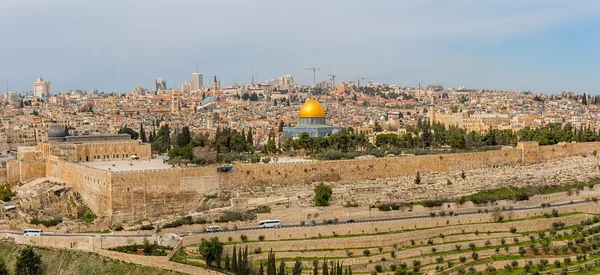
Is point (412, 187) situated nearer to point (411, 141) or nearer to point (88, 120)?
point (411, 141)

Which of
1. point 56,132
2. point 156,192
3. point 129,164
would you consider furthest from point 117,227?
point 56,132

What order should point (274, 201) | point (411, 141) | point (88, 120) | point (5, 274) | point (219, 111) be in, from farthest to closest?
point (219, 111) → point (88, 120) → point (411, 141) → point (274, 201) → point (5, 274)

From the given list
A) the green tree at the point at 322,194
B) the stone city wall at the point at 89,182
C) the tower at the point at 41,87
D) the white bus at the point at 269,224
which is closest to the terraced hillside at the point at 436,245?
the white bus at the point at 269,224

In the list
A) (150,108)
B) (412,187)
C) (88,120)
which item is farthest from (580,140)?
(150,108)

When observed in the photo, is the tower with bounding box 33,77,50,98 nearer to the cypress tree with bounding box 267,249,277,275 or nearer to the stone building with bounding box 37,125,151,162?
the stone building with bounding box 37,125,151,162

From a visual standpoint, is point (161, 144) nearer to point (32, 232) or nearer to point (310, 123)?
point (310, 123)

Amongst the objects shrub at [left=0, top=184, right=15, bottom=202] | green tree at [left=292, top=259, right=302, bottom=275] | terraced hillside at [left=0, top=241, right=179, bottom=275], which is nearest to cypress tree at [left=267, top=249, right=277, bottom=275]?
green tree at [left=292, top=259, right=302, bottom=275]
